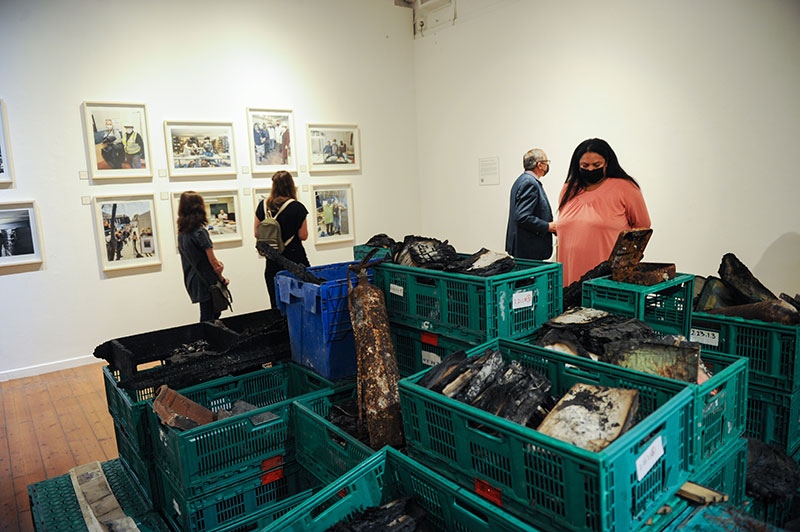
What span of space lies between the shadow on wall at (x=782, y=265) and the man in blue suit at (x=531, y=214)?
5.72 ft

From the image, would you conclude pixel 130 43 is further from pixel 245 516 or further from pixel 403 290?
pixel 245 516

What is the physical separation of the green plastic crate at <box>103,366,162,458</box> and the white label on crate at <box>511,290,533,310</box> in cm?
185

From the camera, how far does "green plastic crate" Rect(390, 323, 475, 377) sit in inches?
101

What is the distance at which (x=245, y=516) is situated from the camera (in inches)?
93.8

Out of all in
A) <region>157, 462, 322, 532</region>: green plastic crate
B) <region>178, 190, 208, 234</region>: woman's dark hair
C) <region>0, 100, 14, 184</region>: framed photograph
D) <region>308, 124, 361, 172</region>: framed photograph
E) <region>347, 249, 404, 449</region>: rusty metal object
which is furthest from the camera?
<region>308, 124, 361, 172</region>: framed photograph

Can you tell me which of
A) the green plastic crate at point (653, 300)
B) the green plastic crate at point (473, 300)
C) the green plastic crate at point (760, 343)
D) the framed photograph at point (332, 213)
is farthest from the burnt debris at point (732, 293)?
the framed photograph at point (332, 213)

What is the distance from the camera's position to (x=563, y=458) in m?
1.29

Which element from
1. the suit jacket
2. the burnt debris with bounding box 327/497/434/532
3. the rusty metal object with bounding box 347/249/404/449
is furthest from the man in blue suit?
the burnt debris with bounding box 327/497/434/532

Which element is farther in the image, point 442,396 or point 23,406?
point 23,406

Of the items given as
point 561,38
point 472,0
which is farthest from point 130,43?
point 561,38

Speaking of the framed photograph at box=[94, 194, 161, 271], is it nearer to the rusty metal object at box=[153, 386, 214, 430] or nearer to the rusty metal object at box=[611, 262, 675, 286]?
the rusty metal object at box=[153, 386, 214, 430]

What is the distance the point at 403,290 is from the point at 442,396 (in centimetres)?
114

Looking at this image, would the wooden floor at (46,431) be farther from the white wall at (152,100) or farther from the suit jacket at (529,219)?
the suit jacket at (529,219)

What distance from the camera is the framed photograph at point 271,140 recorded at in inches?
259
